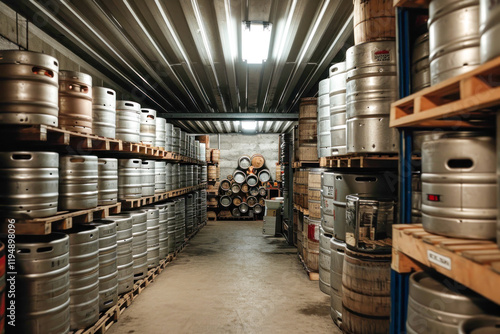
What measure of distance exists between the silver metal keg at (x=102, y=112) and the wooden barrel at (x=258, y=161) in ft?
38.7

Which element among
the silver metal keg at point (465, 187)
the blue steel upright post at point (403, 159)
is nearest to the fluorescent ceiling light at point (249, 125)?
the blue steel upright post at point (403, 159)

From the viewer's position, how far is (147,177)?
19.1 feet

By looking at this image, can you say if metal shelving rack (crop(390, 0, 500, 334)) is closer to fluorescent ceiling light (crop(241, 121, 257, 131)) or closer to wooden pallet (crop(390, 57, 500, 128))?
wooden pallet (crop(390, 57, 500, 128))

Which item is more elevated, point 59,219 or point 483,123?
point 483,123

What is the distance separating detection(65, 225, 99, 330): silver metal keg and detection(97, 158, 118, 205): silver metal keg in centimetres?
62

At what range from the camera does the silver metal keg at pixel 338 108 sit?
4.33 m

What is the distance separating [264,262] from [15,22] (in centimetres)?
626

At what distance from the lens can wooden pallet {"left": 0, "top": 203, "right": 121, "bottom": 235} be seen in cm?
303

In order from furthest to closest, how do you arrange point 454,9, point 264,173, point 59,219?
point 264,173 → point 59,219 → point 454,9

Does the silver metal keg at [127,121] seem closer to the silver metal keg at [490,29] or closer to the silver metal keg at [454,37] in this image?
the silver metal keg at [454,37]

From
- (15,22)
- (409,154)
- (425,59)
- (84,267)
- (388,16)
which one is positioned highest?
(15,22)

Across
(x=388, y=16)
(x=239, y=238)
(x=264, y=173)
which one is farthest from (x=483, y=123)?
(x=264, y=173)

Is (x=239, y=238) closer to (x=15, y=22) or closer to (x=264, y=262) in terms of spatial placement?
(x=264, y=262)

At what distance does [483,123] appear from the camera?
7.54 ft
